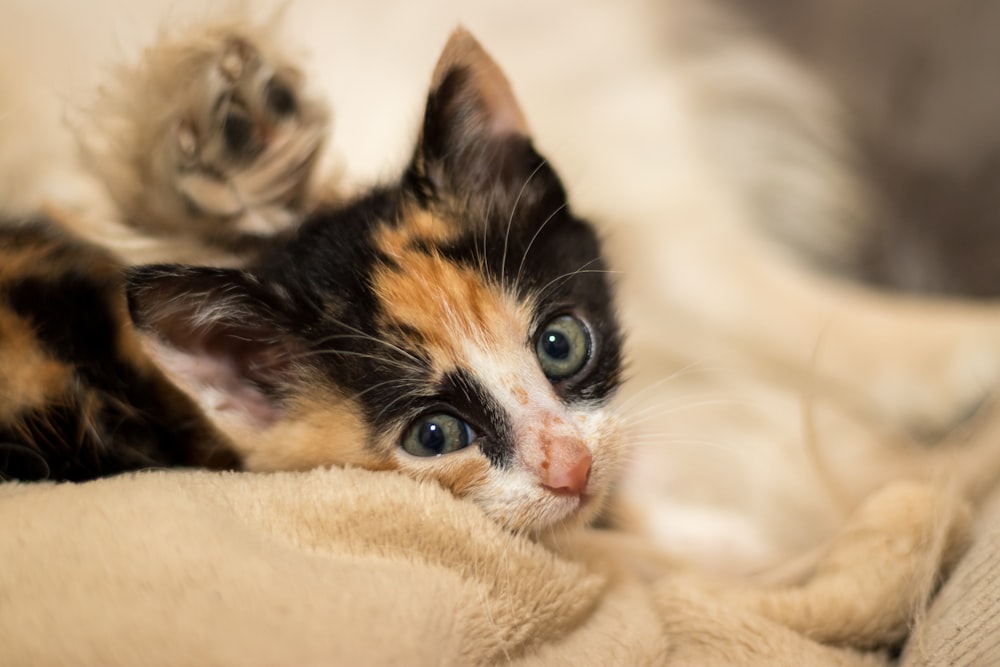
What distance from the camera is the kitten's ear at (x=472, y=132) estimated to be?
0.79 meters

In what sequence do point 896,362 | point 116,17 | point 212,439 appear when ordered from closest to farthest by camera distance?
point 212,439 < point 896,362 < point 116,17

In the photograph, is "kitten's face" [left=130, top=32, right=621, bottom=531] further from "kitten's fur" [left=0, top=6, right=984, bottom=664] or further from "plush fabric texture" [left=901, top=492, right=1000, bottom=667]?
"plush fabric texture" [left=901, top=492, right=1000, bottom=667]

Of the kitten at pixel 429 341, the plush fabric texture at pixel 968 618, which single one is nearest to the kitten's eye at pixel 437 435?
the kitten at pixel 429 341

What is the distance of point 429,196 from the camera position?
2.71 feet

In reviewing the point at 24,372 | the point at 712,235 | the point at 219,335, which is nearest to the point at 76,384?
the point at 24,372

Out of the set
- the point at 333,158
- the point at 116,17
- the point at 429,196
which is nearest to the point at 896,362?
the point at 429,196

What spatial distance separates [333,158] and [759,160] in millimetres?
827

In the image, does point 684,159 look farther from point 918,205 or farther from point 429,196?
point 429,196

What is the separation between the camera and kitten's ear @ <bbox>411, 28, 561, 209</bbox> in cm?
79

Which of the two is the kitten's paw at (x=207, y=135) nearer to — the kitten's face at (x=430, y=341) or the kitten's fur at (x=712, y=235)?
the kitten's face at (x=430, y=341)

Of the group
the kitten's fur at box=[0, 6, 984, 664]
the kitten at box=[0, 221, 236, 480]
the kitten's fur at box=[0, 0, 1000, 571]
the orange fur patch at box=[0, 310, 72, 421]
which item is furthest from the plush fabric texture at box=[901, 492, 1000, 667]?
the orange fur patch at box=[0, 310, 72, 421]

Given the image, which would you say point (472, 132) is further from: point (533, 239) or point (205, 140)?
point (205, 140)

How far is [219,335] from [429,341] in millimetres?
205

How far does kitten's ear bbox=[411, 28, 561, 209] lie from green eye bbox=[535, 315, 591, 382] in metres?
0.17
